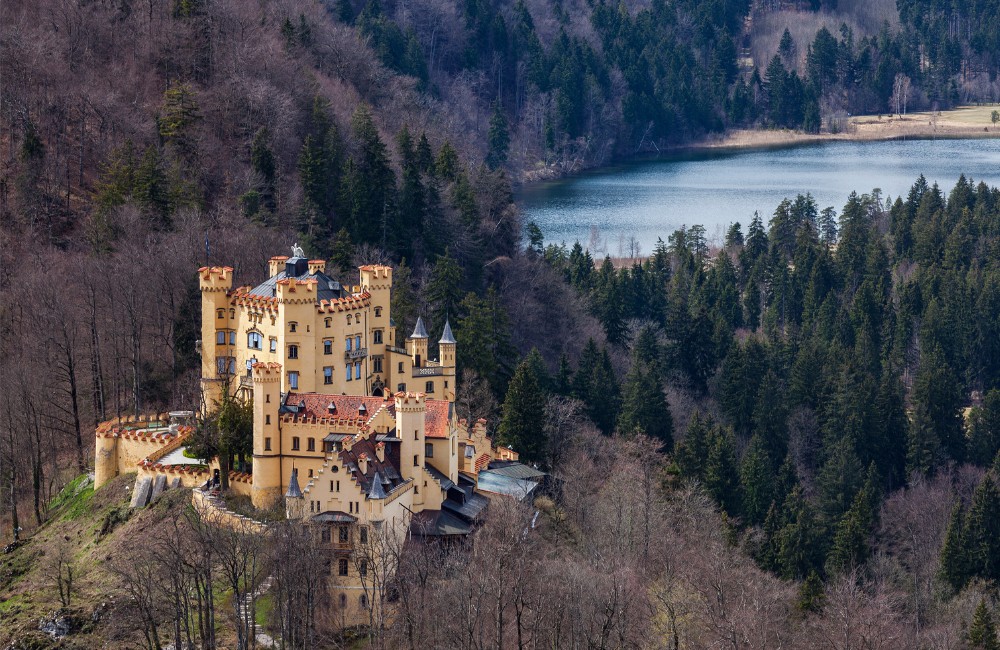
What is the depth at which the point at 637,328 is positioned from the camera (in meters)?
132

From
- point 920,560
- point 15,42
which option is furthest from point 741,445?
point 15,42

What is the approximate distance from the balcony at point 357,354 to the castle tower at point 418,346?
3515 millimetres

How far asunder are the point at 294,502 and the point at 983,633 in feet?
99.5

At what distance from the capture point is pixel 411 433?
77.4 meters

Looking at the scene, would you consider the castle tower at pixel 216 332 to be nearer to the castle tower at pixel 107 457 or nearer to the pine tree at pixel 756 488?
the castle tower at pixel 107 457

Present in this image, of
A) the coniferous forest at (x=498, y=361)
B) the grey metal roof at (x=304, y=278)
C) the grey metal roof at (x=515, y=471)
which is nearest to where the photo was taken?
the coniferous forest at (x=498, y=361)

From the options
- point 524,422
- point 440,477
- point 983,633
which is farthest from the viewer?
Answer: point 524,422

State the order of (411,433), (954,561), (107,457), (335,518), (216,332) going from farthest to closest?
(954,561) → (216,332) → (107,457) → (411,433) → (335,518)

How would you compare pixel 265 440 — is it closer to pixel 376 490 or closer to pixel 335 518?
pixel 335 518

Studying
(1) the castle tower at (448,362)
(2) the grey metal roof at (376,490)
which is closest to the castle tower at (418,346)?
(1) the castle tower at (448,362)

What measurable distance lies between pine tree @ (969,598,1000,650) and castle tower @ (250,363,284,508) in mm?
30627

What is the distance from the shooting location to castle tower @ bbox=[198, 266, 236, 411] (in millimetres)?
86188

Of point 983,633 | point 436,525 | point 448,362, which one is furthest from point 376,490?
point 983,633

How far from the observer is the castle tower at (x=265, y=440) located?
77.8 metres
